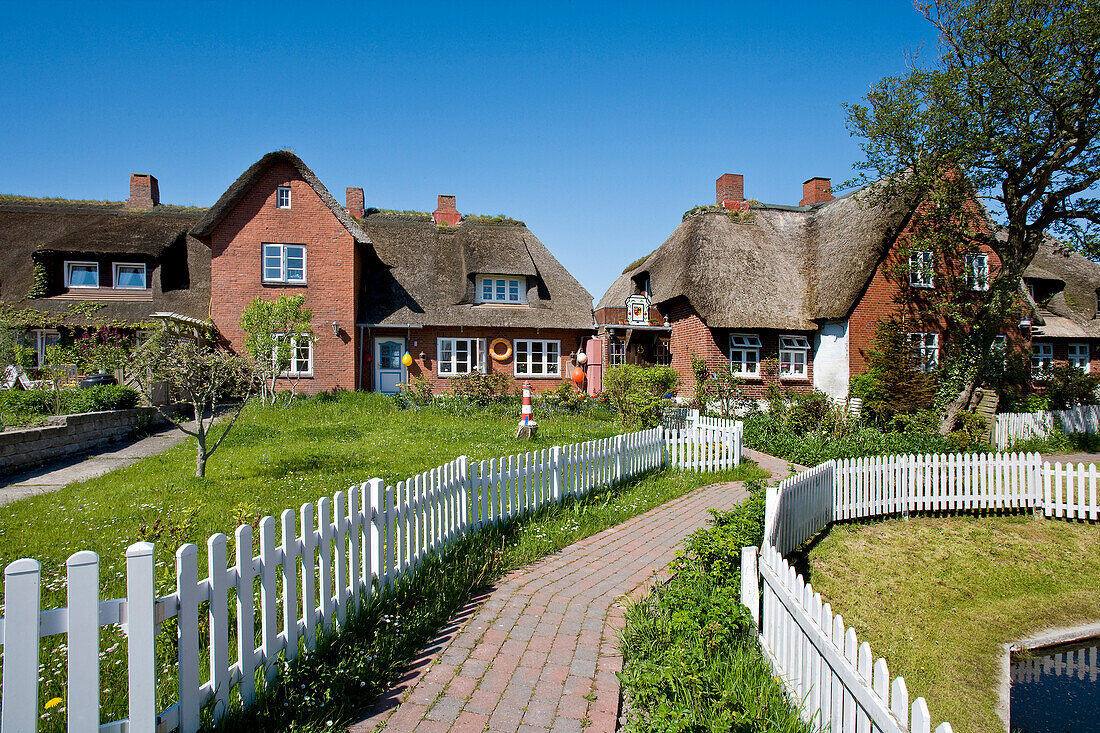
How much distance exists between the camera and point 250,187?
19516 millimetres

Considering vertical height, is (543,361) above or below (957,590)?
above

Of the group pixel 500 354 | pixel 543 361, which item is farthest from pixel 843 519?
pixel 500 354

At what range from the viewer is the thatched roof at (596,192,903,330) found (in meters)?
19.4

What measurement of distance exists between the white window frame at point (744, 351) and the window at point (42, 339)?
73.8ft

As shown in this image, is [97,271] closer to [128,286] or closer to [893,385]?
[128,286]

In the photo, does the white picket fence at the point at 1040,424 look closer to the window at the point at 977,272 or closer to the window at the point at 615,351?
the window at the point at 977,272

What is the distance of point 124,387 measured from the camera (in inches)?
538

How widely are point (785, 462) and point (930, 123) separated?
436 inches

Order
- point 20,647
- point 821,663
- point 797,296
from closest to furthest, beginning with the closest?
point 20,647, point 821,663, point 797,296

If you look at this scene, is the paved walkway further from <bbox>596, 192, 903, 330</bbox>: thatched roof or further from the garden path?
<bbox>596, 192, 903, 330</bbox>: thatched roof

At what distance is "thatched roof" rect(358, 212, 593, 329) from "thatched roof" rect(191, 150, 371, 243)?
2002 mm

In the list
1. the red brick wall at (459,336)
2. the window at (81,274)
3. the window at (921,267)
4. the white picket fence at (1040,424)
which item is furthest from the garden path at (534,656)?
the window at (81,274)

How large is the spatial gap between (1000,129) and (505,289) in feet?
52.3

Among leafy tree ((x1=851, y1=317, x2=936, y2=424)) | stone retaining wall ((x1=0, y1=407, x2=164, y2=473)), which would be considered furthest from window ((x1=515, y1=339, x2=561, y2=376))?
stone retaining wall ((x1=0, y1=407, x2=164, y2=473))
